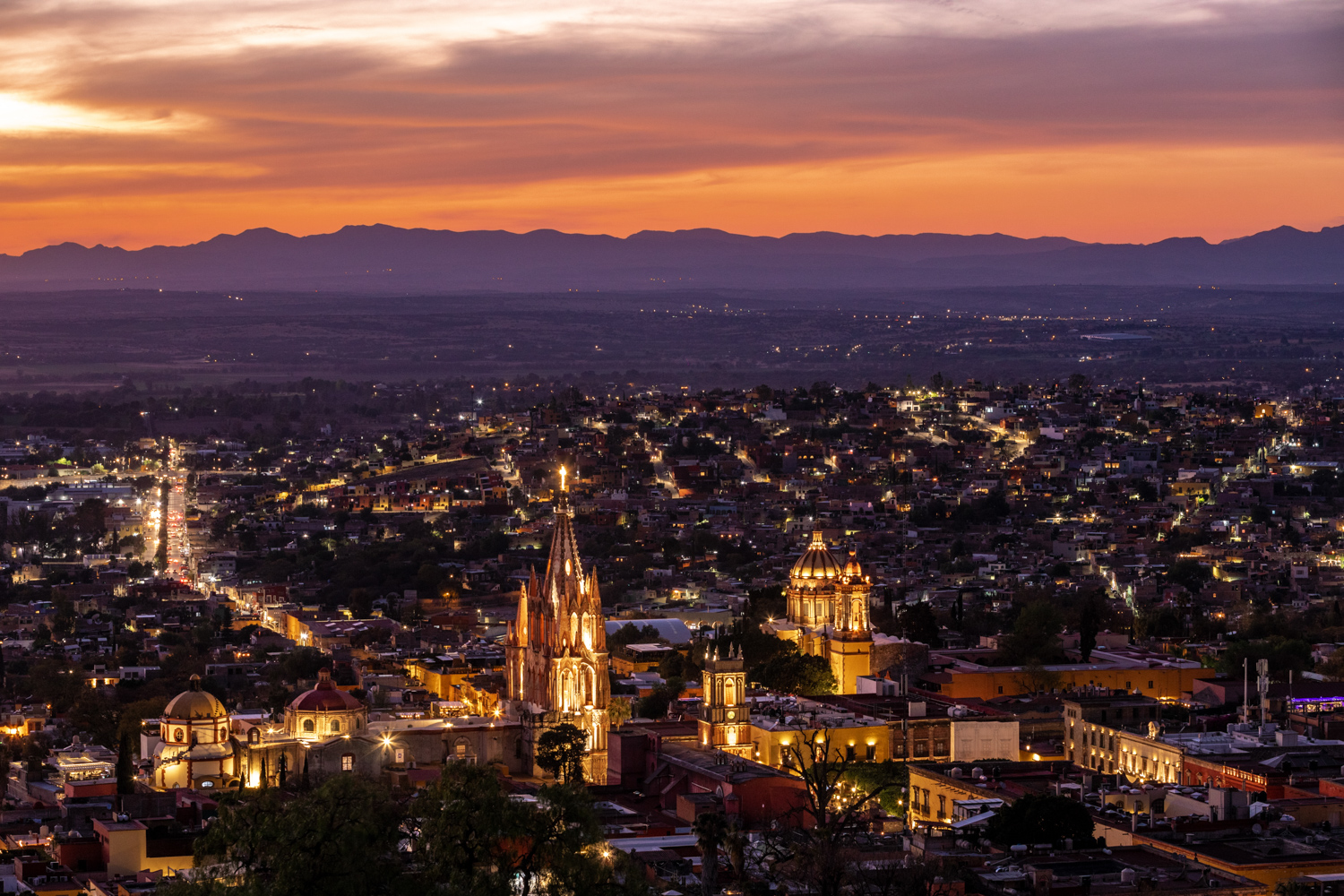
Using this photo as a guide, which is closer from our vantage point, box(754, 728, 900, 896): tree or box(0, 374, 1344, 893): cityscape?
box(754, 728, 900, 896): tree

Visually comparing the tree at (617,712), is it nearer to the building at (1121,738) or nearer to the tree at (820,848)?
the tree at (820,848)

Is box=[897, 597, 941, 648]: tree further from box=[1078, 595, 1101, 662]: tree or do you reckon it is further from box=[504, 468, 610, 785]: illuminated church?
box=[504, 468, 610, 785]: illuminated church

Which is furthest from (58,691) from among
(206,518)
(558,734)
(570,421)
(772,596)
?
(570,421)

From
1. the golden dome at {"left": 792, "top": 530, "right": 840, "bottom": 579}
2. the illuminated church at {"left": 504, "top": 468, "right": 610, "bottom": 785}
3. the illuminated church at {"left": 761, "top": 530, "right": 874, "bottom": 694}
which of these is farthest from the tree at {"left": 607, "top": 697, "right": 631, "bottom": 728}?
the golden dome at {"left": 792, "top": 530, "right": 840, "bottom": 579}

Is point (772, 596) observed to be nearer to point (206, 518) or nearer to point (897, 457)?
Answer: point (206, 518)

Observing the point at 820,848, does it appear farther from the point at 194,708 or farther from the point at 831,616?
the point at 831,616

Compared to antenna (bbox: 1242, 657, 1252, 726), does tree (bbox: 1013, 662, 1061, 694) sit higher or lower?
lower

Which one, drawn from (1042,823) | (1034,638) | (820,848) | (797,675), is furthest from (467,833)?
(1034,638)
